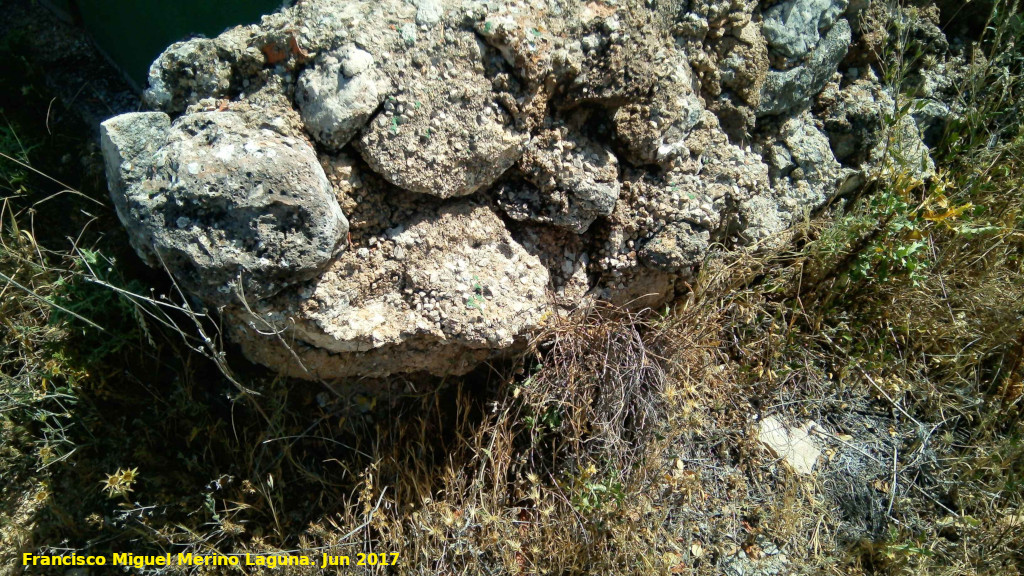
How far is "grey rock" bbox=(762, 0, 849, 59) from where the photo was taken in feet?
8.51

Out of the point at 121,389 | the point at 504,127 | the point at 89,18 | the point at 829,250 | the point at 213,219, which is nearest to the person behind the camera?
the point at 213,219

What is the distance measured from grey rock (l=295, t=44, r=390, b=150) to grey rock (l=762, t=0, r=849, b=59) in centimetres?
159

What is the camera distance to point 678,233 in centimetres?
240

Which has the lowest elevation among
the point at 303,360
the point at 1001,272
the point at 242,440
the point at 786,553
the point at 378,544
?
the point at 786,553

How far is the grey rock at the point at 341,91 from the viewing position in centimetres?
188

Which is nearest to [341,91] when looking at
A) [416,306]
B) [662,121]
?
[416,306]

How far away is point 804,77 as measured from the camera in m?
2.69

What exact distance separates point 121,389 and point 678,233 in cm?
211

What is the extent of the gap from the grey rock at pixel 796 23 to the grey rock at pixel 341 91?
1586 mm

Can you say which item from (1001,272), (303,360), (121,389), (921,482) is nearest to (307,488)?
(303,360)

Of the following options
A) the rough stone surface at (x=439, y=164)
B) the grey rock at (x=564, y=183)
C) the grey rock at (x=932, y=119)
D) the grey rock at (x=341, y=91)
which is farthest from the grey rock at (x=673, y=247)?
the grey rock at (x=932, y=119)

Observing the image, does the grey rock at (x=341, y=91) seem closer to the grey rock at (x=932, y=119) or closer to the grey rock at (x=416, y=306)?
the grey rock at (x=416, y=306)

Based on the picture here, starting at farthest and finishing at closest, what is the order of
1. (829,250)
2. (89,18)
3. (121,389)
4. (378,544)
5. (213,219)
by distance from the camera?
(89,18)
(829,250)
(121,389)
(378,544)
(213,219)

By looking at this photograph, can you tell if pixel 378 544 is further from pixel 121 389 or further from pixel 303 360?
pixel 121 389
